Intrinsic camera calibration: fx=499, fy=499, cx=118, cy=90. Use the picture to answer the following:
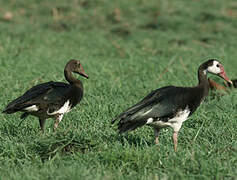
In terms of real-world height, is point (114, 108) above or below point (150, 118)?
below

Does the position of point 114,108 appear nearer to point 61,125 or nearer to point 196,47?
point 61,125

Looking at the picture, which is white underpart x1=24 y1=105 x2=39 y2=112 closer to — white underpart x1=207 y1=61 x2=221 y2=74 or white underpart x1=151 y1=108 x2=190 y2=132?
white underpart x1=151 y1=108 x2=190 y2=132

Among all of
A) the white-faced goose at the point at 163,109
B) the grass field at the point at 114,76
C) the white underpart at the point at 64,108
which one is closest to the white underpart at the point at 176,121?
the white-faced goose at the point at 163,109

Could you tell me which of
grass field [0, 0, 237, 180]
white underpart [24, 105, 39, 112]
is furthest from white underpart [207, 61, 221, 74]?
white underpart [24, 105, 39, 112]

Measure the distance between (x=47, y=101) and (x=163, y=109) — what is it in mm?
1315

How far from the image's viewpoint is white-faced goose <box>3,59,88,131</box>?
5355mm

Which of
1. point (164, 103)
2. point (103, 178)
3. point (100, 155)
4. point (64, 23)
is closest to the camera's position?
point (103, 178)

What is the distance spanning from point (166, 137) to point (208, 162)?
4.15 feet

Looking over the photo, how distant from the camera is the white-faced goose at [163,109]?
494 centimetres

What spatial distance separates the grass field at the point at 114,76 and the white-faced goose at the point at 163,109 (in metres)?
0.22

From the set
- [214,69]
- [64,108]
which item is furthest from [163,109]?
[64,108]

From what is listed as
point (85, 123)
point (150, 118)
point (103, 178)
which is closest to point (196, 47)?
point (85, 123)

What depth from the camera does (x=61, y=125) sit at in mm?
6066

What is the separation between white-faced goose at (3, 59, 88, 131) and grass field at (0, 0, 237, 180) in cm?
24
